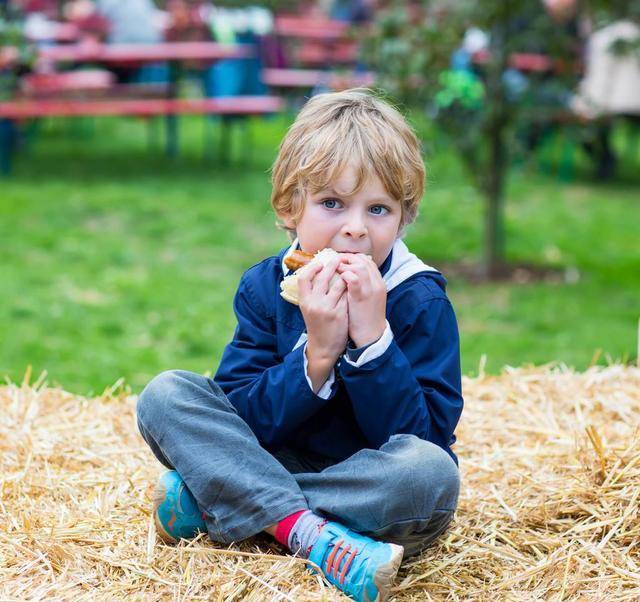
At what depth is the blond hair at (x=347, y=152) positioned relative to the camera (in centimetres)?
281

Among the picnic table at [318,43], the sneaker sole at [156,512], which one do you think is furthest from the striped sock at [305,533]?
the picnic table at [318,43]

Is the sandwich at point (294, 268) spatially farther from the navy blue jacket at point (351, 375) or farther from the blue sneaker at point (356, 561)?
the blue sneaker at point (356, 561)

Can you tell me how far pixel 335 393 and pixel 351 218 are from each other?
47 centimetres

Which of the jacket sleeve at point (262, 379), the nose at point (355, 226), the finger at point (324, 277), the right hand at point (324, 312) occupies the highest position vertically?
the nose at point (355, 226)

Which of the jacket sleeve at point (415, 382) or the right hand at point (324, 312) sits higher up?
the right hand at point (324, 312)

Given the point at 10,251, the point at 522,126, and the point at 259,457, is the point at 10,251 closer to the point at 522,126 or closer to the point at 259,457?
the point at 522,126

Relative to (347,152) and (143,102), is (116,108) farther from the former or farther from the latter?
(347,152)

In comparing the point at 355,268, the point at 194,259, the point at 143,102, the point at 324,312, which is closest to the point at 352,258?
the point at 355,268

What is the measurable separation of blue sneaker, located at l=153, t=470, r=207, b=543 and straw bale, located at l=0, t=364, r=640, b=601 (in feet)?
0.19

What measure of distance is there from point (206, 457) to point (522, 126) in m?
4.82

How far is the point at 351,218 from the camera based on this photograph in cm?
280

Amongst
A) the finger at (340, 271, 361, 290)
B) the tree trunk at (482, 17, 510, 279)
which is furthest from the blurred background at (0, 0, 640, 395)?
the finger at (340, 271, 361, 290)

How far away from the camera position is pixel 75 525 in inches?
117

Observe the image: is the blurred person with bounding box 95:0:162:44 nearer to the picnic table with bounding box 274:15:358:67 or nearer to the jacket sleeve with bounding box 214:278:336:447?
the picnic table with bounding box 274:15:358:67
